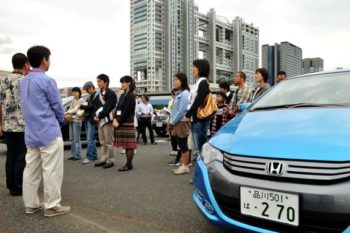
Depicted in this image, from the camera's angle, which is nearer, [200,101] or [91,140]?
[200,101]

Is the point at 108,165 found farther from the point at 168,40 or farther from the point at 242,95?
the point at 168,40

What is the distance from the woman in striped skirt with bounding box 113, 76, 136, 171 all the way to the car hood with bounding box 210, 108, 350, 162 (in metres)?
3.38

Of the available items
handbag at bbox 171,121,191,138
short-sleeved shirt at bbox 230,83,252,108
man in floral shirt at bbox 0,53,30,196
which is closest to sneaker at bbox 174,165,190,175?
handbag at bbox 171,121,191,138

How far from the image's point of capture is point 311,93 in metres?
3.22

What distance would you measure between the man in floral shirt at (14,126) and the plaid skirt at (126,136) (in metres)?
1.95

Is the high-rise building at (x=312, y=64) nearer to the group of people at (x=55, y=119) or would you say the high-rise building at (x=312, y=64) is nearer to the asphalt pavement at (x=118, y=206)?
the group of people at (x=55, y=119)

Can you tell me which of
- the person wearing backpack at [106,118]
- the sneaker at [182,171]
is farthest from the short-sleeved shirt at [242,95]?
the person wearing backpack at [106,118]

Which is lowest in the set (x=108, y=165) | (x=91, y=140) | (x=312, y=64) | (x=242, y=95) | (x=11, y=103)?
(x=108, y=165)

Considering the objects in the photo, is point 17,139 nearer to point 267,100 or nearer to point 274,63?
point 267,100

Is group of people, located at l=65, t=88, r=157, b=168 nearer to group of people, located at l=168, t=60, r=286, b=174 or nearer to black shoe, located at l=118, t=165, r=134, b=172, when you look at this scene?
black shoe, located at l=118, t=165, r=134, b=172

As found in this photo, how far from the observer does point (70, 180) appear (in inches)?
212

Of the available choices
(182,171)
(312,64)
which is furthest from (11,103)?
(312,64)

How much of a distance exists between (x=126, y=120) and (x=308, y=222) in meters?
4.50

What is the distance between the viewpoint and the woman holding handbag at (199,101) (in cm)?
488
